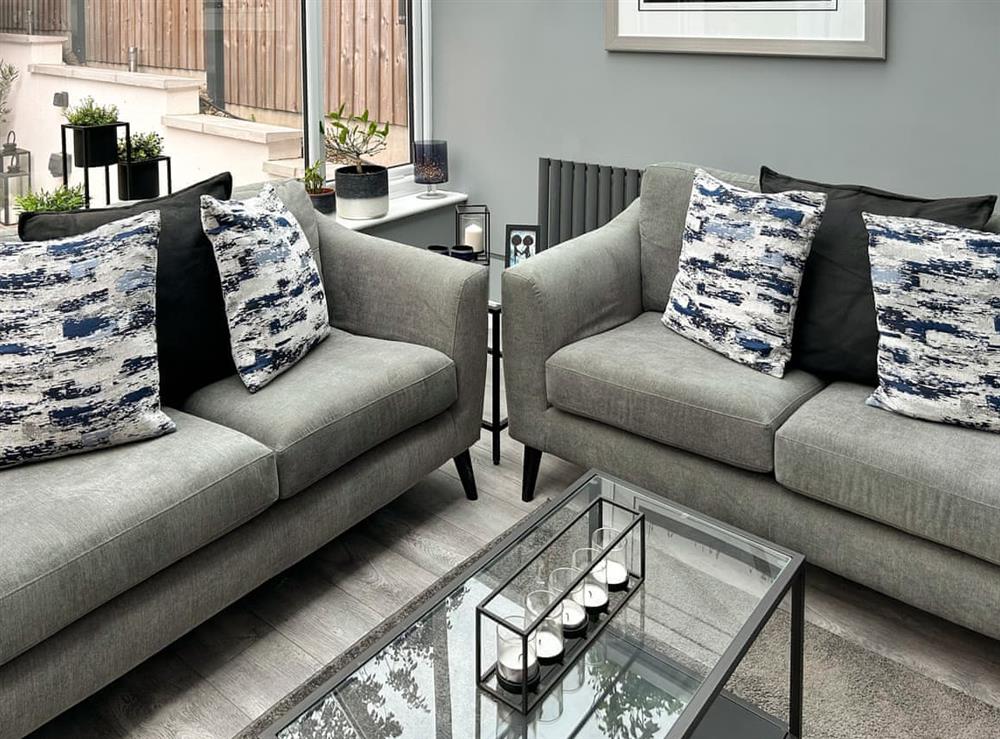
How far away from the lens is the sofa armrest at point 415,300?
2.59 meters

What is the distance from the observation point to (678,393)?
7.75 ft

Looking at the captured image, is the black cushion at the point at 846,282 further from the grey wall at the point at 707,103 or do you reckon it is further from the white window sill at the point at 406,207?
the white window sill at the point at 406,207

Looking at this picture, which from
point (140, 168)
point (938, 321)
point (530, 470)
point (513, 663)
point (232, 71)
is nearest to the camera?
point (513, 663)

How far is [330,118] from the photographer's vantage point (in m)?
3.63

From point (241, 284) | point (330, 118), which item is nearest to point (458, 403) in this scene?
point (241, 284)

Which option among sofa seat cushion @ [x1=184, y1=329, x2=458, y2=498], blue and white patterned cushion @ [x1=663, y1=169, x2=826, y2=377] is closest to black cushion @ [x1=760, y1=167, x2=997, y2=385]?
blue and white patterned cushion @ [x1=663, y1=169, x2=826, y2=377]

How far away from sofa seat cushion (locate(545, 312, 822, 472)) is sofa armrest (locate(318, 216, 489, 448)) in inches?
9.0

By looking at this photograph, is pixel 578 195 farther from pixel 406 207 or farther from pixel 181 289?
pixel 181 289

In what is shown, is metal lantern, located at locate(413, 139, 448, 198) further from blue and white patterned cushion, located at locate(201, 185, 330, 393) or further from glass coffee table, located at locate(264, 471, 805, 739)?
glass coffee table, located at locate(264, 471, 805, 739)

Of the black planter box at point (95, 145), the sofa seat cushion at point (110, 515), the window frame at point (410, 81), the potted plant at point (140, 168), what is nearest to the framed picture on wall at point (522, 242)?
the window frame at point (410, 81)

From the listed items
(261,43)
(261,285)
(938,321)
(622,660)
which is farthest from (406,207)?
(622,660)

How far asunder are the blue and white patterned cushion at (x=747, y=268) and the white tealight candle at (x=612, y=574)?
2.94 ft

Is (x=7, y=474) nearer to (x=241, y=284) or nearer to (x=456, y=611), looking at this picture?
(x=241, y=284)

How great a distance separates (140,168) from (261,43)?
77cm
